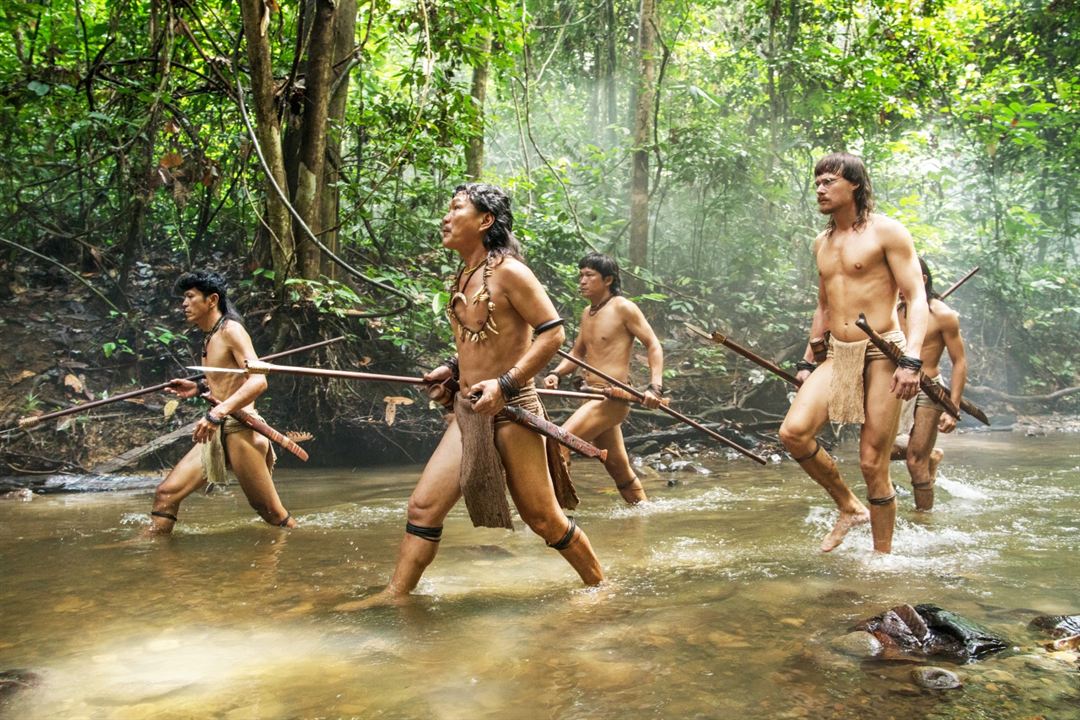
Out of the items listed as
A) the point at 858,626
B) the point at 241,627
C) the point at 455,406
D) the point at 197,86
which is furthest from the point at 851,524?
the point at 197,86

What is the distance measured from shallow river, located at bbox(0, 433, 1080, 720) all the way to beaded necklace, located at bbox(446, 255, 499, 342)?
123cm

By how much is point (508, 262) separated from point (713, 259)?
39.8 feet

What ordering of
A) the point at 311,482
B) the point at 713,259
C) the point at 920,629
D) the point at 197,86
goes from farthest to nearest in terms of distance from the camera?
the point at 713,259
the point at 197,86
the point at 311,482
the point at 920,629

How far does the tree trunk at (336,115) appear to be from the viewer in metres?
9.09

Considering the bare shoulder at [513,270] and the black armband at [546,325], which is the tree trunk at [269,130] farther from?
the black armband at [546,325]

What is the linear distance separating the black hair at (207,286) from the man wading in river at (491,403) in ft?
7.64

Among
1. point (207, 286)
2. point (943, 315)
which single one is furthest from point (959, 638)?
point (207, 286)

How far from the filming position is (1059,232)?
16328 mm

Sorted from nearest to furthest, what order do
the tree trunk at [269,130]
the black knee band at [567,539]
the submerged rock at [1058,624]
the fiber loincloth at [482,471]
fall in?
the submerged rock at [1058,624]
the fiber loincloth at [482,471]
the black knee band at [567,539]
the tree trunk at [269,130]

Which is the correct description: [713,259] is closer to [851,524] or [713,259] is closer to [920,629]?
[851,524]

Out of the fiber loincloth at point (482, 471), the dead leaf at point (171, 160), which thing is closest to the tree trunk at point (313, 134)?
the dead leaf at point (171, 160)

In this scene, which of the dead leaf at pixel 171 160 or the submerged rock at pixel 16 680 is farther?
the dead leaf at pixel 171 160

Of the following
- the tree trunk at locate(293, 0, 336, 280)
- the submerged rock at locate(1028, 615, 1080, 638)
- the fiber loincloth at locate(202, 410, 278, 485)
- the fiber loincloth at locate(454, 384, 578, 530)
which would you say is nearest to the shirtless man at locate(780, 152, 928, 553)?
the submerged rock at locate(1028, 615, 1080, 638)

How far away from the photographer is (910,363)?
178 inches
